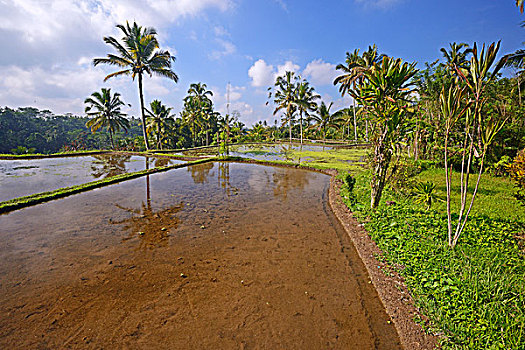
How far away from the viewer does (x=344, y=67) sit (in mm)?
23141

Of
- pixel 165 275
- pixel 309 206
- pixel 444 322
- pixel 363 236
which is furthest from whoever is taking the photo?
pixel 309 206

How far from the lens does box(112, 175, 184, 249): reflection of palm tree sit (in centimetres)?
471

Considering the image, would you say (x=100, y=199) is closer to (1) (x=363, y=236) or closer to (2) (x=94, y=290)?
(2) (x=94, y=290)

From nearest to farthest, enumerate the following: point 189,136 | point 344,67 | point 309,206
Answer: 1. point 309,206
2. point 344,67
3. point 189,136

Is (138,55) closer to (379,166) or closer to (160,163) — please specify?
(160,163)

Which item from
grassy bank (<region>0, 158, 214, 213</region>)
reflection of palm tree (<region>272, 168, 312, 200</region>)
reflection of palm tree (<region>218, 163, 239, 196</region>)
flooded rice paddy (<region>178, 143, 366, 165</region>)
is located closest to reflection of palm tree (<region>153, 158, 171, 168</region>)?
grassy bank (<region>0, 158, 214, 213</region>)

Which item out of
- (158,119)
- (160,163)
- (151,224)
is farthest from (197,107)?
(151,224)

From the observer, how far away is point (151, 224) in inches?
214

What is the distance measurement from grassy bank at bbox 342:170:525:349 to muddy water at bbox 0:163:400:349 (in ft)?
2.12

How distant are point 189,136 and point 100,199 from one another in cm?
2559

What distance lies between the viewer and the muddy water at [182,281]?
2605 mm

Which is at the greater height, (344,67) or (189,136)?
(344,67)

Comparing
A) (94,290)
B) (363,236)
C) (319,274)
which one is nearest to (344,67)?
(363,236)

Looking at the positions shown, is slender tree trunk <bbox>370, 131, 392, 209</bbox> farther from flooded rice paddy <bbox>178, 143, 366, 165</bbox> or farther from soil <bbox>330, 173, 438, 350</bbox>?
flooded rice paddy <bbox>178, 143, 366, 165</bbox>
